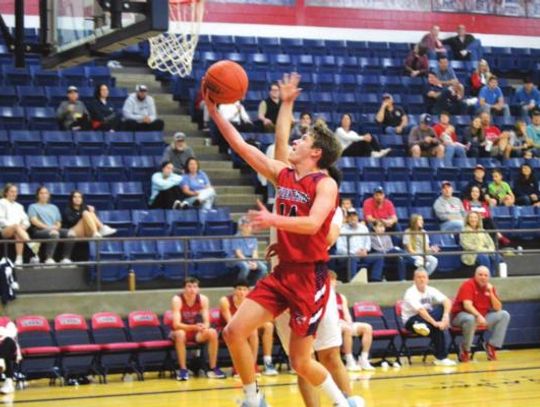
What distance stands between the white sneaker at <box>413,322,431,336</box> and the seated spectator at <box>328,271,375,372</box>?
1.95 feet

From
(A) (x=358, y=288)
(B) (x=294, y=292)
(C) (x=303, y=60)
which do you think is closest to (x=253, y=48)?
(C) (x=303, y=60)

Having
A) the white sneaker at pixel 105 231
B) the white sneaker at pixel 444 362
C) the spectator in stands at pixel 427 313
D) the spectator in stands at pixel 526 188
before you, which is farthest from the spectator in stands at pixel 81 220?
the spectator in stands at pixel 526 188

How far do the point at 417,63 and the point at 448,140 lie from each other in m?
3.19

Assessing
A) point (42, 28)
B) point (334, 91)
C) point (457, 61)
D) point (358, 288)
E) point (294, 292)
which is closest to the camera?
point (294, 292)

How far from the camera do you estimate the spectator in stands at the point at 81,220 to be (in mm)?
13969

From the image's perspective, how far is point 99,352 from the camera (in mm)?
12766

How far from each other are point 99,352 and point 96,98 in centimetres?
540

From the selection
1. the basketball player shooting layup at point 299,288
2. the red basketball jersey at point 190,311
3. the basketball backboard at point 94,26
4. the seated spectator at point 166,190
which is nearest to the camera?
the basketball player shooting layup at point 299,288

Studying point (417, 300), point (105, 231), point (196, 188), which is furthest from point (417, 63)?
point (105, 231)

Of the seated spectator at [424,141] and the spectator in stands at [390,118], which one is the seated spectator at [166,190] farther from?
the spectator in stands at [390,118]

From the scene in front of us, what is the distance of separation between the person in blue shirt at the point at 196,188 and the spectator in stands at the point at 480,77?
7.54m

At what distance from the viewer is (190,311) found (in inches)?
527

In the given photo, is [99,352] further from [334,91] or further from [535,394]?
[334,91]

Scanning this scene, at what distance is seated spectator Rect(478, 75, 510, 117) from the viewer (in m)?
20.4
